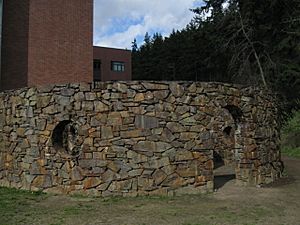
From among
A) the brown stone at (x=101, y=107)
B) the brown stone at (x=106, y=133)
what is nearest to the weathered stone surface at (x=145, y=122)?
the brown stone at (x=106, y=133)

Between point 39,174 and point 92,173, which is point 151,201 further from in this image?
point 39,174

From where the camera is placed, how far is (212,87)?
9.87m

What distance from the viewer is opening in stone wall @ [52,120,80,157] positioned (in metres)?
9.38

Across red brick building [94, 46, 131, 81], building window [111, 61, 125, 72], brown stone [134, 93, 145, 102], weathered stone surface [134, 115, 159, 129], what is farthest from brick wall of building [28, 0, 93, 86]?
building window [111, 61, 125, 72]

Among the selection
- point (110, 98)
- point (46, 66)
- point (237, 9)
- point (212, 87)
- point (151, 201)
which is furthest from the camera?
point (237, 9)

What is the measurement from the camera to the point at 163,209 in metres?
7.86

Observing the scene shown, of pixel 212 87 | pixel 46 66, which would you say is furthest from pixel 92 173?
pixel 46 66

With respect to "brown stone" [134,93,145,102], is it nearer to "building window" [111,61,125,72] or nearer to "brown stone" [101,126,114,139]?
"brown stone" [101,126,114,139]

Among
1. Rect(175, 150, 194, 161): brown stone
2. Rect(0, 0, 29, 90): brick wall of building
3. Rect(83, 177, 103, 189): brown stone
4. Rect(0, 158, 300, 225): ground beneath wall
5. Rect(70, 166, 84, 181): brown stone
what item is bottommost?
Rect(0, 158, 300, 225): ground beneath wall

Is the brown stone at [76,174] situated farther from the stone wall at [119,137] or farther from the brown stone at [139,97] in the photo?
the brown stone at [139,97]

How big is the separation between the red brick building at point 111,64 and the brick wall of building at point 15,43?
30.3 m

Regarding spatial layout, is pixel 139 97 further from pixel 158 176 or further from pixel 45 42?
pixel 45 42

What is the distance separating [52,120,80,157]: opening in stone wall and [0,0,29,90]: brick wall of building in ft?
40.3

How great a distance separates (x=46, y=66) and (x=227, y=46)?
1303 cm
